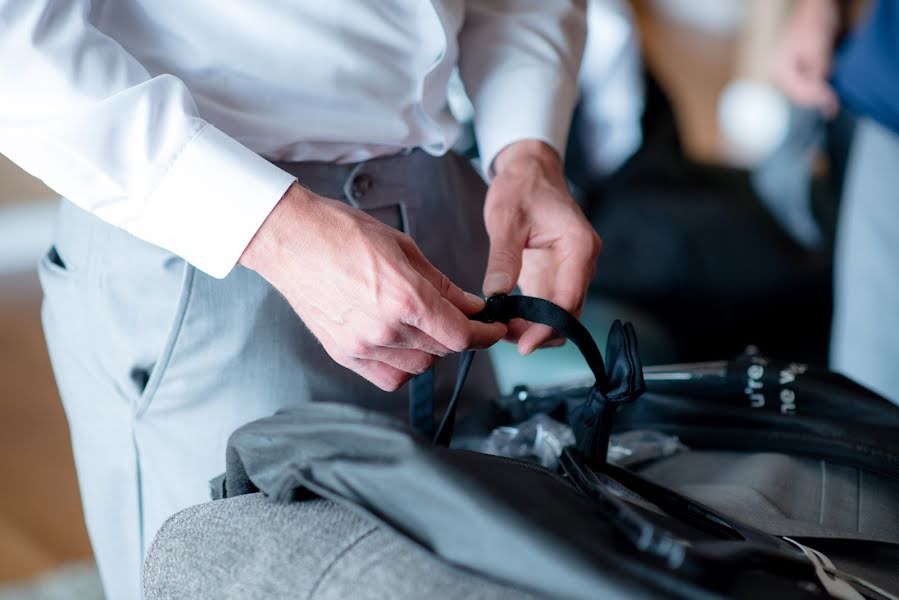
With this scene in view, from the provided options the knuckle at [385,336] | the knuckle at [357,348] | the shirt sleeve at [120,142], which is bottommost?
the knuckle at [357,348]

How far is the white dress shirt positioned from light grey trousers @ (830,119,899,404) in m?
0.72

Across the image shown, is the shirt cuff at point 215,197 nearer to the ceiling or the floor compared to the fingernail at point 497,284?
nearer to the ceiling

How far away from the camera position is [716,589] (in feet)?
1.57

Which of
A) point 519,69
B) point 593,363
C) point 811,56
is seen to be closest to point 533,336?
point 593,363

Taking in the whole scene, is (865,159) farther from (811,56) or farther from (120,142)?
(120,142)

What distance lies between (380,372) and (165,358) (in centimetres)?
16

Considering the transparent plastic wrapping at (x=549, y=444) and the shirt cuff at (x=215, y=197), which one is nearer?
the shirt cuff at (x=215, y=197)

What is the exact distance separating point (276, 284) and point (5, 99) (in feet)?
0.66

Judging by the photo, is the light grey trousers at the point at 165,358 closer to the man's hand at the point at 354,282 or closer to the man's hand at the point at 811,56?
the man's hand at the point at 354,282

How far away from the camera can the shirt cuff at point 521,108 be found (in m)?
0.85

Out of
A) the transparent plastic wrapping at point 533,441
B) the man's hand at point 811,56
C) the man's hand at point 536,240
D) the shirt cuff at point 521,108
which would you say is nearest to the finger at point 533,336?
the man's hand at point 536,240

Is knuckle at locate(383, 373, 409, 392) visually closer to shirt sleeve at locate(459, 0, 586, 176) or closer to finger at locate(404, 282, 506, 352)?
finger at locate(404, 282, 506, 352)

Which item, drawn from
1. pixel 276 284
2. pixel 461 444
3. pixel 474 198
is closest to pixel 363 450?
pixel 276 284

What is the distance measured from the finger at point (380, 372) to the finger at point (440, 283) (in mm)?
61
